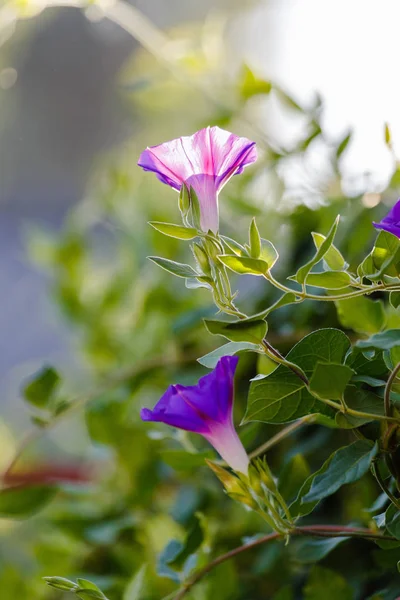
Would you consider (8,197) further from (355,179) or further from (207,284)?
(207,284)

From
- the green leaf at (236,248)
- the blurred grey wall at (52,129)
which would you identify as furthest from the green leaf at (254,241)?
the blurred grey wall at (52,129)

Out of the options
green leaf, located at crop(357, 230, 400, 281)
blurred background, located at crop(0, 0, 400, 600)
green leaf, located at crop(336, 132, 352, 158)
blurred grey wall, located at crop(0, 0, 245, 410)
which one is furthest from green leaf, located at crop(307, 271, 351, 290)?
blurred grey wall, located at crop(0, 0, 245, 410)

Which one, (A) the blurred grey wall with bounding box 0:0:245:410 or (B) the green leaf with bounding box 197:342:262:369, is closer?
(B) the green leaf with bounding box 197:342:262:369

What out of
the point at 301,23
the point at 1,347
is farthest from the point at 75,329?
the point at 1,347

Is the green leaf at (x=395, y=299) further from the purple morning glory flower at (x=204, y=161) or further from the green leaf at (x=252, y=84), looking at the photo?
the green leaf at (x=252, y=84)

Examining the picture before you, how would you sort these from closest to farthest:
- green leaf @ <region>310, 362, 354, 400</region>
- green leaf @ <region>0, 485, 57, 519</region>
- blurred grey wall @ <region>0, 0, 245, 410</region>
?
green leaf @ <region>310, 362, 354, 400</region>, green leaf @ <region>0, 485, 57, 519</region>, blurred grey wall @ <region>0, 0, 245, 410</region>

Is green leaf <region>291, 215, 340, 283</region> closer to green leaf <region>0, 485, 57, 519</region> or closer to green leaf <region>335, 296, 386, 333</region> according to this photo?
green leaf <region>335, 296, 386, 333</region>
